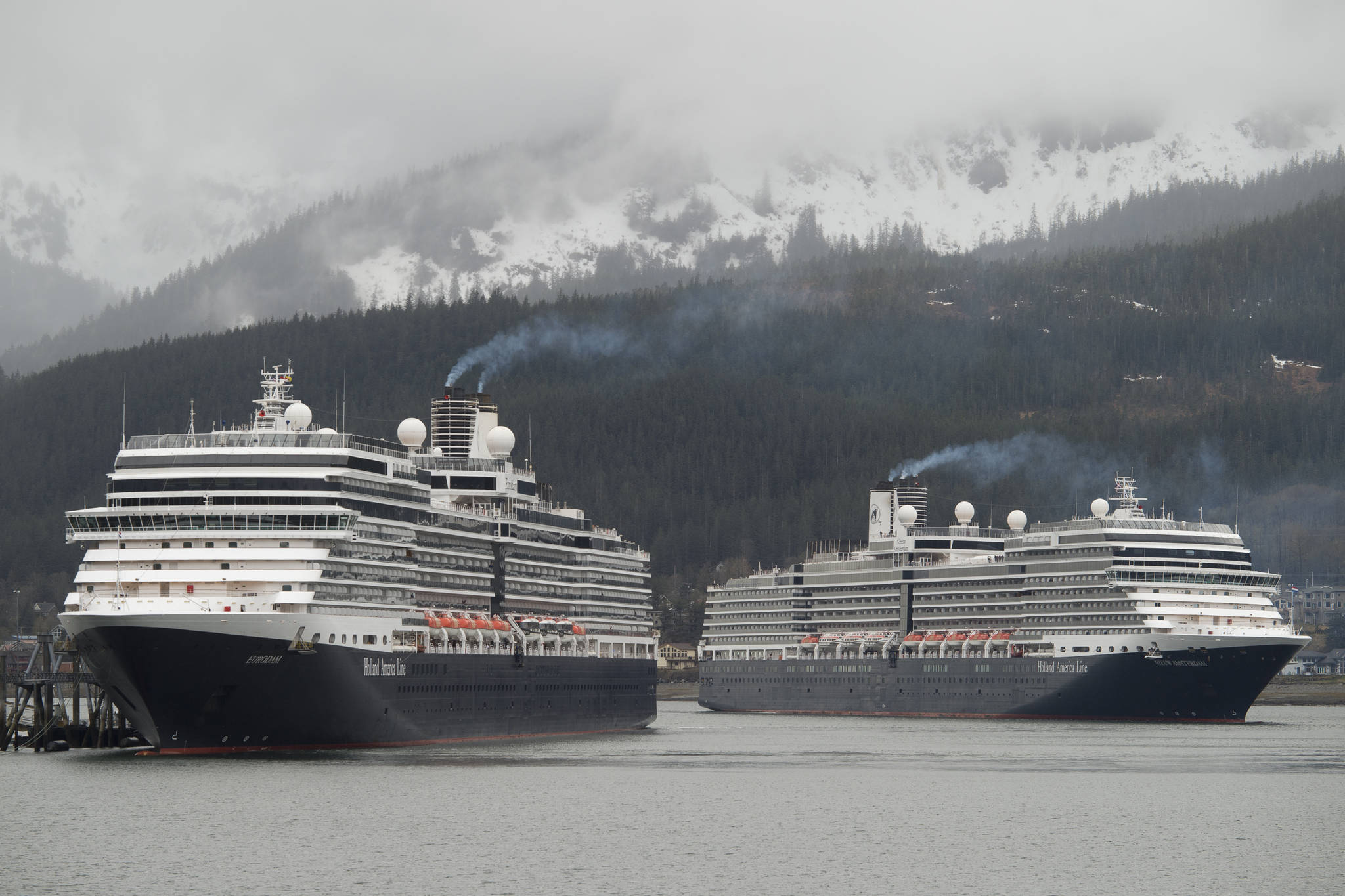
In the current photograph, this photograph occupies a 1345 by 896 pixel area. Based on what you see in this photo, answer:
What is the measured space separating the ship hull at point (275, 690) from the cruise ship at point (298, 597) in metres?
0.08

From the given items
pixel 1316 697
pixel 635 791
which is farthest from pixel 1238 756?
pixel 1316 697

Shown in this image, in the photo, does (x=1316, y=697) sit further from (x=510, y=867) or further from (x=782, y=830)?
(x=510, y=867)

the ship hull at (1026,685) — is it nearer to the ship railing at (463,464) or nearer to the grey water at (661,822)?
the grey water at (661,822)

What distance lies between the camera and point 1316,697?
18250cm

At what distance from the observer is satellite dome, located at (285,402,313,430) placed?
88.8m

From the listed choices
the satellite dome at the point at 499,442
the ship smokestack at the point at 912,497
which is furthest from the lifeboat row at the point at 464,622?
the ship smokestack at the point at 912,497

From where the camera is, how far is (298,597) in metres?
79.6

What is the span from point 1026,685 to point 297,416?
232 feet

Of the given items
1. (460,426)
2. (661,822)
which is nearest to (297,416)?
(460,426)

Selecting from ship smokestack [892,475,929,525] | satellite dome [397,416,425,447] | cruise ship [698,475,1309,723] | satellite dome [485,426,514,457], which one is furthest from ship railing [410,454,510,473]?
ship smokestack [892,475,929,525]

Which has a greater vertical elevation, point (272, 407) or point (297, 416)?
point (272, 407)

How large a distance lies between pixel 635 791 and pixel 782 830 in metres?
11.3

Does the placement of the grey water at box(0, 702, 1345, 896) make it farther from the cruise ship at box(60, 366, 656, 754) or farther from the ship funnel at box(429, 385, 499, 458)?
the ship funnel at box(429, 385, 499, 458)

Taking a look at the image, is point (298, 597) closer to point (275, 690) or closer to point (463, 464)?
point (275, 690)
